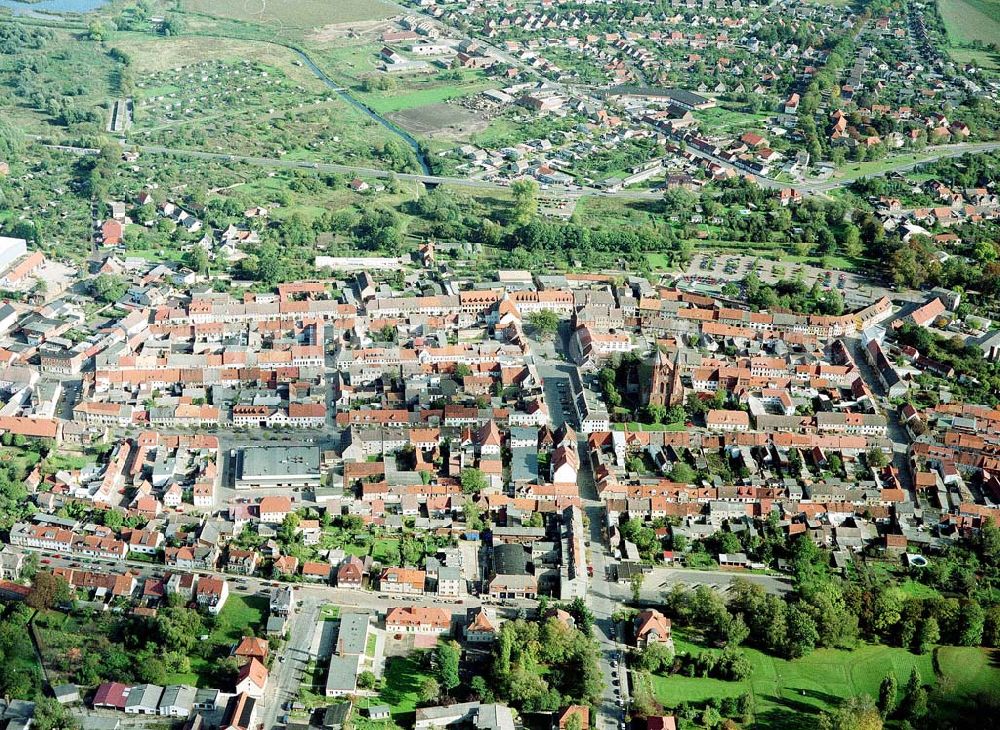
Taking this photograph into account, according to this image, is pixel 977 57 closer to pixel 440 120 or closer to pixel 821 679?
pixel 440 120

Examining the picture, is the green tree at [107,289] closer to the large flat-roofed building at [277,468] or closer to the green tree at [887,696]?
the large flat-roofed building at [277,468]

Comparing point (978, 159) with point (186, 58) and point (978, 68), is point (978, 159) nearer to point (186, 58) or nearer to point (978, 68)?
point (978, 68)

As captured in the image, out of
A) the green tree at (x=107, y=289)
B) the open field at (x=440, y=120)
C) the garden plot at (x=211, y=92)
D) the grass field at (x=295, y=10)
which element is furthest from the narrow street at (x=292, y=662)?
the grass field at (x=295, y=10)

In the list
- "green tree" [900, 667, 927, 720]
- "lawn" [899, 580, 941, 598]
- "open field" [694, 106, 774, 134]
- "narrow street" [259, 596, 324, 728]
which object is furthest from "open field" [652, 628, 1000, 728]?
"open field" [694, 106, 774, 134]

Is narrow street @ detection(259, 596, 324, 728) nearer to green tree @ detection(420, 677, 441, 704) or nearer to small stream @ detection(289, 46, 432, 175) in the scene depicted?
green tree @ detection(420, 677, 441, 704)

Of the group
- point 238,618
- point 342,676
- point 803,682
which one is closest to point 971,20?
point 803,682

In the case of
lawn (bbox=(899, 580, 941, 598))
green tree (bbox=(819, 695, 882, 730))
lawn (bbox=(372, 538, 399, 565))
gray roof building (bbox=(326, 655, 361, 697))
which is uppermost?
green tree (bbox=(819, 695, 882, 730))
